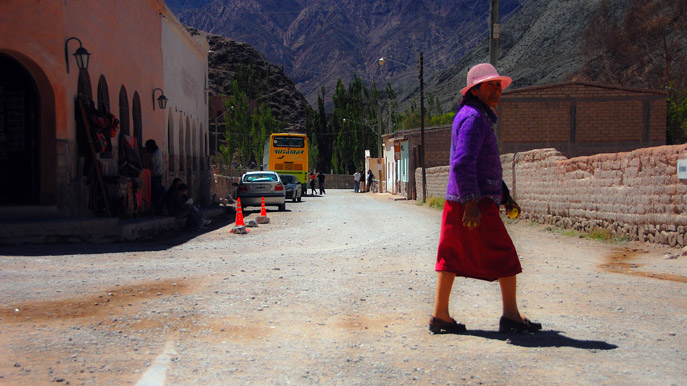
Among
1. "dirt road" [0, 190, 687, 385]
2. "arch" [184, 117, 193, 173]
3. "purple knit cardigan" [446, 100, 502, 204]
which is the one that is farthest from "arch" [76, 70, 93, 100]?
"arch" [184, 117, 193, 173]

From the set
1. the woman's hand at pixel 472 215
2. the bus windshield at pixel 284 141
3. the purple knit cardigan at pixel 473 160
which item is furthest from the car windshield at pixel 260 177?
the bus windshield at pixel 284 141

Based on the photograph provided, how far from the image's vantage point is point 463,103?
5816 millimetres

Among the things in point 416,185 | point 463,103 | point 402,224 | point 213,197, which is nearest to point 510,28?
point 416,185

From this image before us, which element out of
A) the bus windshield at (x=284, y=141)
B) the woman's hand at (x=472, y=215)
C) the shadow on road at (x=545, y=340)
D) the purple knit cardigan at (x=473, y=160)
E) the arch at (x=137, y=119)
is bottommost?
the shadow on road at (x=545, y=340)

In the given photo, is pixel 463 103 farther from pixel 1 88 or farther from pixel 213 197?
pixel 213 197

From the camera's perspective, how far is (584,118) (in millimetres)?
32281

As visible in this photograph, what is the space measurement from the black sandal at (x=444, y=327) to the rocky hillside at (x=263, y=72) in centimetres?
12628

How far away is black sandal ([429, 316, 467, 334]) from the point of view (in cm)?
549

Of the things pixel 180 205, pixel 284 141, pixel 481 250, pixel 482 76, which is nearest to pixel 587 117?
pixel 180 205

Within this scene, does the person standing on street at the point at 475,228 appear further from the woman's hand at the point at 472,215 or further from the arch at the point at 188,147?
the arch at the point at 188,147

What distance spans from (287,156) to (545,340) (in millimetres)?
46256

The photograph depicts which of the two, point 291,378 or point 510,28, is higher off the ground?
point 510,28

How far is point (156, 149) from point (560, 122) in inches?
781

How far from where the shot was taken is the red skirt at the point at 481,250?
5371 millimetres
